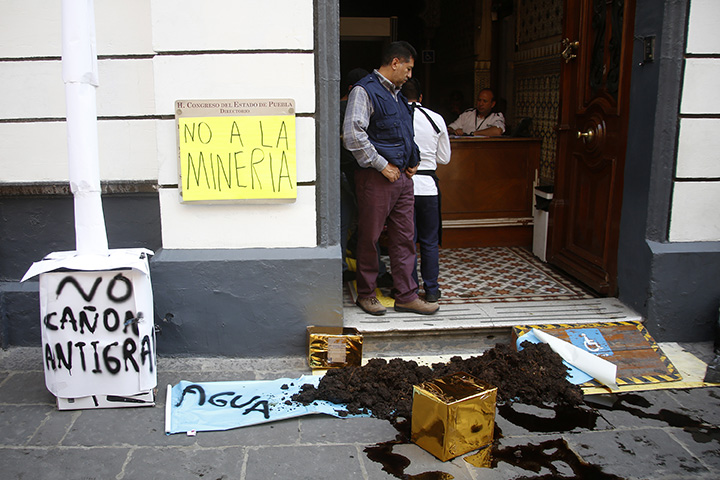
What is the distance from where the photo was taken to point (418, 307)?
5074 mm

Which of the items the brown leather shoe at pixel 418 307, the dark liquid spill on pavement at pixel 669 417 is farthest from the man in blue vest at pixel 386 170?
the dark liquid spill on pavement at pixel 669 417

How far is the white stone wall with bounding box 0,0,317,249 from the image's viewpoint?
4.39 m

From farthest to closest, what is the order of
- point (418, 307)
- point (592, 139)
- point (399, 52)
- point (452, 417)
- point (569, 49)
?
point (569, 49) → point (592, 139) → point (418, 307) → point (399, 52) → point (452, 417)

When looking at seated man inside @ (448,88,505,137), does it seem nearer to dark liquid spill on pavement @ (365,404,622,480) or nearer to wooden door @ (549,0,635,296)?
wooden door @ (549,0,635,296)

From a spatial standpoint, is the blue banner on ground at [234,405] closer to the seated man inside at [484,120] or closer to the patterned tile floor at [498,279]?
the patterned tile floor at [498,279]

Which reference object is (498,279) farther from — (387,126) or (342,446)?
(342,446)

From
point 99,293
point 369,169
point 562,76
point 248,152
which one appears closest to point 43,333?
point 99,293

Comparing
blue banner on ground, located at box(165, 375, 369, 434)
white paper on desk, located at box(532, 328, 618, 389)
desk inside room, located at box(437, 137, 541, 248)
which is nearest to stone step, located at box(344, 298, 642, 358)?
white paper on desk, located at box(532, 328, 618, 389)

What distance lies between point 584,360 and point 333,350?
5.67 ft

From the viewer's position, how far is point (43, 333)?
3.88 meters

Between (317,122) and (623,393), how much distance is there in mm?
2768

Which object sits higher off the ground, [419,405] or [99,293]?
[99,293]

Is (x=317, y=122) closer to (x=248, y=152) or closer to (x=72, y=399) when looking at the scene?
(x=248, y=152)

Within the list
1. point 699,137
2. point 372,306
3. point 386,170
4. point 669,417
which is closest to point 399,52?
point 386,170
